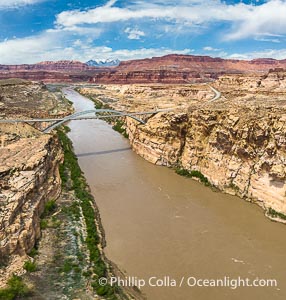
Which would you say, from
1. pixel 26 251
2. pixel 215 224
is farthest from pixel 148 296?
pixel 215 224

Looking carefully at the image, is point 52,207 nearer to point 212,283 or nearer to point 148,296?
point 148,296

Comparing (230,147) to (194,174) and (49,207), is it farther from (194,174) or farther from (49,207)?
(49,207)

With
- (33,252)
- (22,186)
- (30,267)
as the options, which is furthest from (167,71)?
(30,267)

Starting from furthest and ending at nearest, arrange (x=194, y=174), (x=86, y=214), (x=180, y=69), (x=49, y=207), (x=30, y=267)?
(x=180, y=69), (x=194, y=174), (x=86, y=214), (x=49, y=207), (x=30, y=267)

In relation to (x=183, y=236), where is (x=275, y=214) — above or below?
above

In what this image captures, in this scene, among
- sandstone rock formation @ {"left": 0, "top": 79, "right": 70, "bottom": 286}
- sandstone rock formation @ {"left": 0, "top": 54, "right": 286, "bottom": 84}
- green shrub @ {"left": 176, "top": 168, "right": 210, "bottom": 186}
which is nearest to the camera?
sandstone rock formation @ {"left": 0, "top": 79, "right": 70, "bottom": 286}

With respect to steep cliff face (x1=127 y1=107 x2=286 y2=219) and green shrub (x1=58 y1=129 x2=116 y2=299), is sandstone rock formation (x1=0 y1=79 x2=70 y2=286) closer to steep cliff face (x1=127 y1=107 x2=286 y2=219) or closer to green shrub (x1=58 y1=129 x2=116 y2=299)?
green shrub (x1=58 y1=129 x2=116 y2=299)

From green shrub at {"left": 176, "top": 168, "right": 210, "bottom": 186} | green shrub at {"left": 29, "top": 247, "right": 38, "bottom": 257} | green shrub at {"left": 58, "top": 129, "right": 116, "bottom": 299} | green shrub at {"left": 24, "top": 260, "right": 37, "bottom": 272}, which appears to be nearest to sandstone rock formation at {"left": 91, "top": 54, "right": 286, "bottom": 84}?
green shrub at {"left": 176, "top": 168, "right": 210, "bottom": 186}

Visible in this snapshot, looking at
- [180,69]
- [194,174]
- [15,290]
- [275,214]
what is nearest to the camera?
[15,290]
